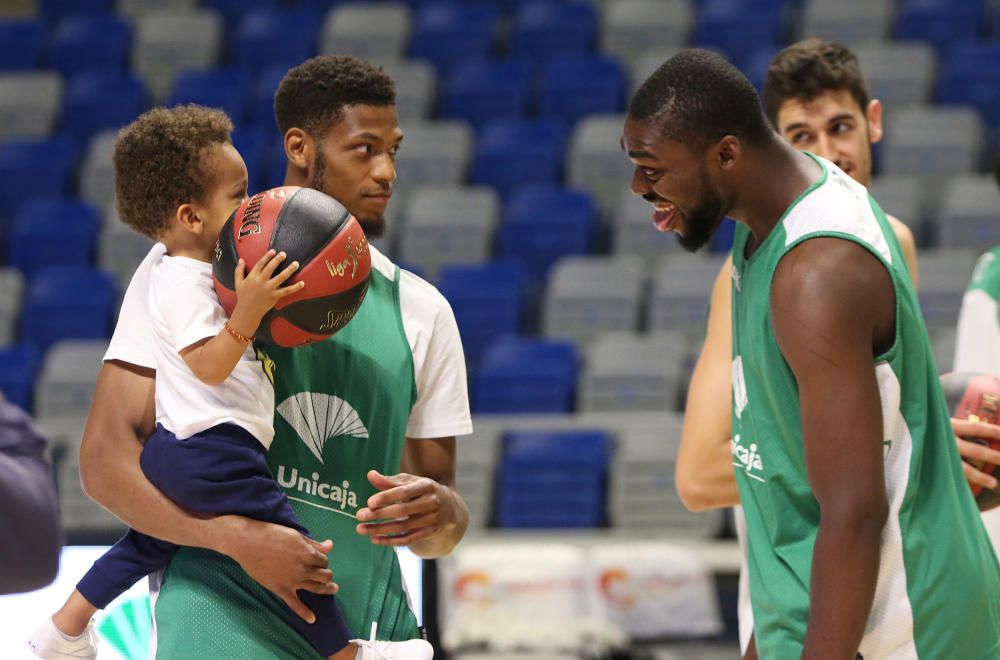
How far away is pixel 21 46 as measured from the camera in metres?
10.7

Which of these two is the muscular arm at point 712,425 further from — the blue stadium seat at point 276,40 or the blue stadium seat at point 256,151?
the blue stadium seat at point 276,40

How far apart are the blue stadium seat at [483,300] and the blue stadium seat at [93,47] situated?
4.34 meters

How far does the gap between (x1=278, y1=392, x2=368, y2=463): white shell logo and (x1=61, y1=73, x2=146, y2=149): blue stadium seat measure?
310 inches

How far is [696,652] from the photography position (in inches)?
209

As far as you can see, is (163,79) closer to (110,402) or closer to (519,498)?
(519,498)

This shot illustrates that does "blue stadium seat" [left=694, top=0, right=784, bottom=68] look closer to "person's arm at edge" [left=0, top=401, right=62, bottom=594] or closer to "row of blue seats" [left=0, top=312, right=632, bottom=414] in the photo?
"row of blue seats" [left=0, top=312, right=632, bottom=414]

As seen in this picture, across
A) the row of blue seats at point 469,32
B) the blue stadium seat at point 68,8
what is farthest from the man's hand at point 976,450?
the blue stadium seat at point 68,8

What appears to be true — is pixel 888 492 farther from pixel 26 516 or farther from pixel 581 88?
pixel 581 88

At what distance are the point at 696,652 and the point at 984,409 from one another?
Result: 297 cm

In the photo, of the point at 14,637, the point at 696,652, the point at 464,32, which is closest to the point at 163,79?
the point at 464,32

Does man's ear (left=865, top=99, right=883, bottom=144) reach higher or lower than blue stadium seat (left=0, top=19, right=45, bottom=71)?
higher

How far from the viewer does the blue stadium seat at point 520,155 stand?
8.80 meters

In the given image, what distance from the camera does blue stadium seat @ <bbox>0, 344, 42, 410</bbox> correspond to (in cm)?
734

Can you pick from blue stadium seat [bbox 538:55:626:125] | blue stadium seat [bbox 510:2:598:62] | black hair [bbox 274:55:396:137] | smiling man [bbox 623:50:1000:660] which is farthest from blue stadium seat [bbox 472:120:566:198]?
smiling man [bbox 623:50:1000:660]
